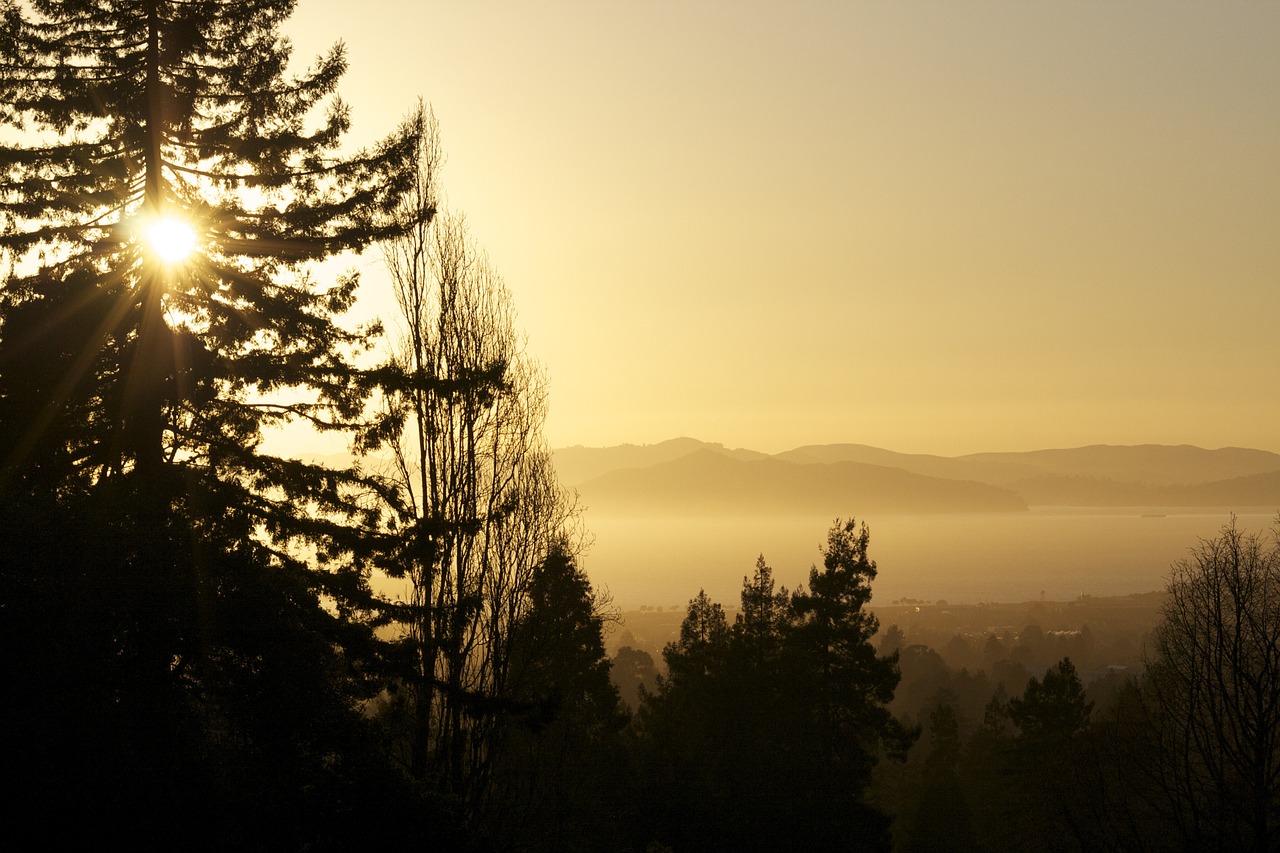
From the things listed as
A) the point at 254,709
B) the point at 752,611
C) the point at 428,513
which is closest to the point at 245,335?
the point at 428,513

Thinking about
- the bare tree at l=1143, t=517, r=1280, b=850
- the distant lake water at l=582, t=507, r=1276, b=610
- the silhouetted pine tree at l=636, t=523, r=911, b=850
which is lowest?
the distant lake water at l=582, t=507, r=1276, b=610

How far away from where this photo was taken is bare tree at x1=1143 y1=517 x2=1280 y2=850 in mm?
11414

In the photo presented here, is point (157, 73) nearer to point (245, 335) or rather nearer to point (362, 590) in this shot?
point (245, 335)

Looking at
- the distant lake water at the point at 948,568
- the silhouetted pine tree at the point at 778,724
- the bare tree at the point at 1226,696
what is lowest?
the distant lake water at the point at 948,568

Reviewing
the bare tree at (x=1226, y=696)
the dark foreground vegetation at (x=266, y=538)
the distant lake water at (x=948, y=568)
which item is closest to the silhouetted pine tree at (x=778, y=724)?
the dark foreground vegetation at (x=266, y=538)

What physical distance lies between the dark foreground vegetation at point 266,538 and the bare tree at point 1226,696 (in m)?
0.08

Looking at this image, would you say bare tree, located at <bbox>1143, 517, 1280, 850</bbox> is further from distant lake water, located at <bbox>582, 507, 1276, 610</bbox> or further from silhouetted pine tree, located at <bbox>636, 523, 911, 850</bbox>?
distant lake water, located at <bbox>582, 507, 1276, 610</bbox>

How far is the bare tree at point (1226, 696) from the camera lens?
11414 mm

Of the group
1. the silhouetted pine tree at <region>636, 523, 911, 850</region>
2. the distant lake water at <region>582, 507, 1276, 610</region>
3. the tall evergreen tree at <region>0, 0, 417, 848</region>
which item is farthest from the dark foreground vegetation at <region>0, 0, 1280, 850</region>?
the distant lake water at <region>582, 507, 1276, 610</region>

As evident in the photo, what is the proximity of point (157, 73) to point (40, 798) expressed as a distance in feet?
30.8

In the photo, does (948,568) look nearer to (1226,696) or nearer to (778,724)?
(778,724)

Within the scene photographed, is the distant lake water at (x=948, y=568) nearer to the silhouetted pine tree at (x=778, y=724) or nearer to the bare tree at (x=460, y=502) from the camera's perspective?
the silhouetted pine tree at (x=778, y=724)

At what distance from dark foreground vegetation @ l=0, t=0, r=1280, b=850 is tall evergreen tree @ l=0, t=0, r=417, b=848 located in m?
0.03

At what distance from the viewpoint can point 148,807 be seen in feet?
24.8
